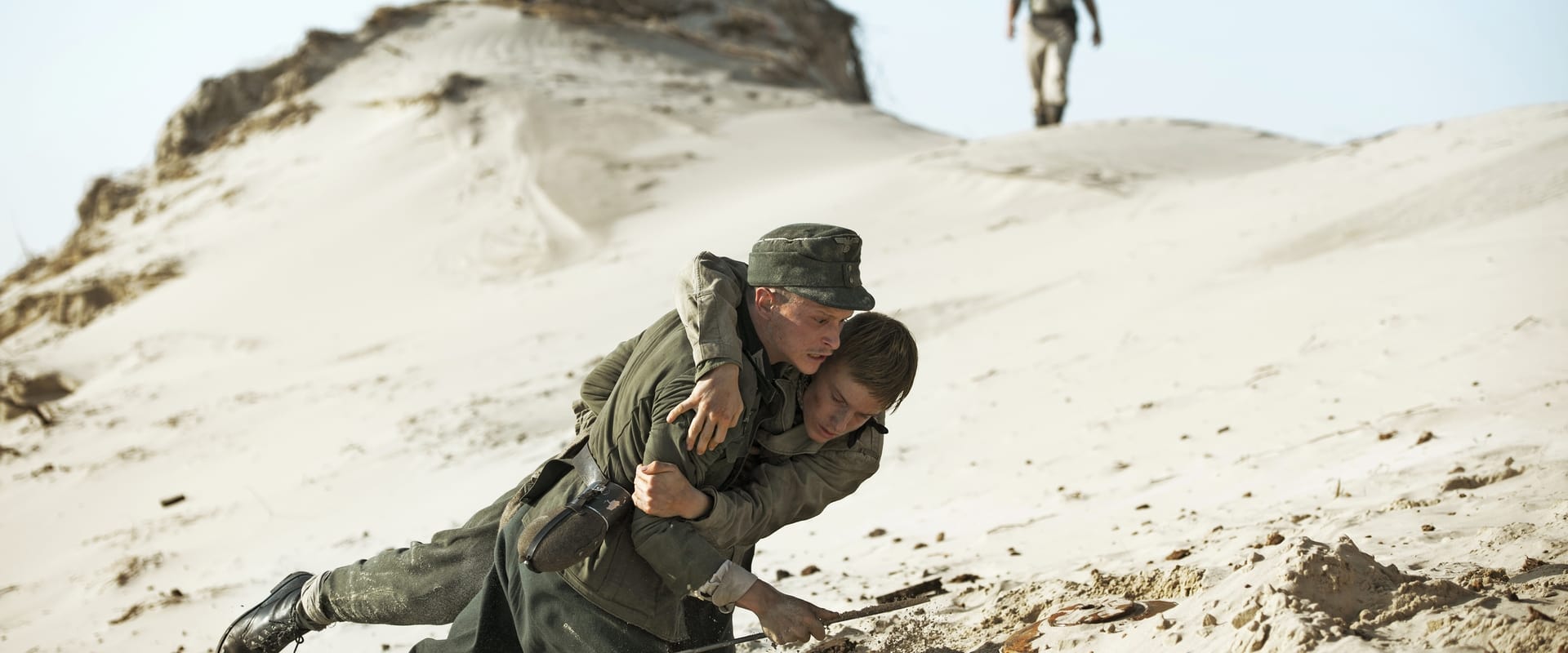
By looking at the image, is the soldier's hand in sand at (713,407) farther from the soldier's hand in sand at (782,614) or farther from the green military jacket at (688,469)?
the soldier's hand in sand at (782,614)

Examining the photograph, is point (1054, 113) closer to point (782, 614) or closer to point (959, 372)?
point (959, 372)

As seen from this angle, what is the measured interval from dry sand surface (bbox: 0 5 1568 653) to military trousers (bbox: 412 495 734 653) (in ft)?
2.51

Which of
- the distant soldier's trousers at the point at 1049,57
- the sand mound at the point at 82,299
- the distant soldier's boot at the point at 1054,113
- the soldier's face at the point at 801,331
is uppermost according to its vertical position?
the soldier's face at the point at 801,331

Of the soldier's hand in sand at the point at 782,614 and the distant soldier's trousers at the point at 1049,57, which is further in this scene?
the distant soldier's trousers at the point at 1049,57

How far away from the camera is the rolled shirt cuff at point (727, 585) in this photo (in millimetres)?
2457

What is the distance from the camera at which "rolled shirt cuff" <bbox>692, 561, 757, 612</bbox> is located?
96.7 inches

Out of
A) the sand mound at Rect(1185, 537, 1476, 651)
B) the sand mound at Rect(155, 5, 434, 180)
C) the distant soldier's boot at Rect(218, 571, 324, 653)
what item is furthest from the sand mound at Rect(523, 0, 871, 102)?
the sand mound at Rect(1185, 537, 1476, 651)

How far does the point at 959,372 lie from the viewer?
6.09 m

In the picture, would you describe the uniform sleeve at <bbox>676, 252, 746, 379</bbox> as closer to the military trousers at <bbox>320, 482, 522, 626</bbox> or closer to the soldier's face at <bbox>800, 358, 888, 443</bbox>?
the soldier's face at <bbox>800, 358, 888, 443</bbox>

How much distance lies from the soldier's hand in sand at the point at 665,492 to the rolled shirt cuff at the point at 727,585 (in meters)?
0.15

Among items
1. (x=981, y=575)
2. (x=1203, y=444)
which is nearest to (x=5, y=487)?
(x=981, y=575)

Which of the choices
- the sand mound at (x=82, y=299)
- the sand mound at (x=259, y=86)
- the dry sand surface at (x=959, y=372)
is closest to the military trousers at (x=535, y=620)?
the dry sand surface at (x=959, y=372)

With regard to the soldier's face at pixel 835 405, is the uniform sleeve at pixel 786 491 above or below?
below

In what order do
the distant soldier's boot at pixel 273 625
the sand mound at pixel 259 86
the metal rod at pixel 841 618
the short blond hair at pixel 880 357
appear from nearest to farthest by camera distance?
the short blond hair at pixel 880 357, the metal rod at pixel 841 618, the distant soldier's boot at pixel 273 625, the sand mound at pixel 259 86
